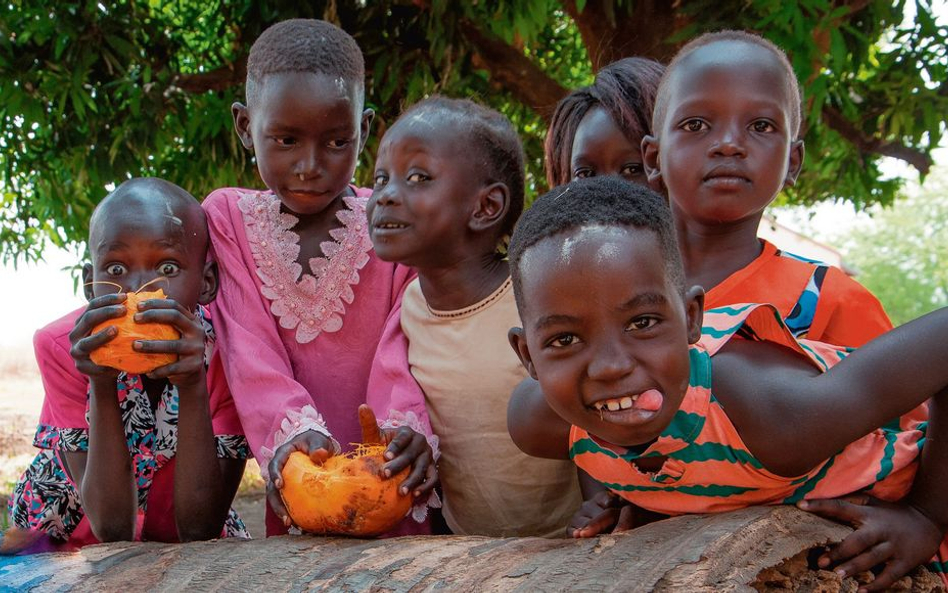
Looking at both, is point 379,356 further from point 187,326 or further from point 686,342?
point 686,342

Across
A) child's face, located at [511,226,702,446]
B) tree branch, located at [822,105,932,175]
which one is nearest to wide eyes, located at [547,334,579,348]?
child's face, located at [511,226,702,446]

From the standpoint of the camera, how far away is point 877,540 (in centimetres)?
174

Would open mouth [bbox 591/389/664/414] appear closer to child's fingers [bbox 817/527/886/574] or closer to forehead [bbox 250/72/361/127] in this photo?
child's fingers [bbox 817/527/886/574]

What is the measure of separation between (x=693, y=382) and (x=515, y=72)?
3843 mm

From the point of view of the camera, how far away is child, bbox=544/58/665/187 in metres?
2.62

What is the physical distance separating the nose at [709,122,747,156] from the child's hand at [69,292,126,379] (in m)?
1.41

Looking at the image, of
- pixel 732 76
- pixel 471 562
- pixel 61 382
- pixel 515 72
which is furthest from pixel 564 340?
pixel 515 72

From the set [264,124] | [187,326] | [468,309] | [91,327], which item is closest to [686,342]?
[468,309]

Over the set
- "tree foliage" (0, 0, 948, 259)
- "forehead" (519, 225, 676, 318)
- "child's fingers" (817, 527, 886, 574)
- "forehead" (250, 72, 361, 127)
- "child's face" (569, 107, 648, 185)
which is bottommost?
"child's fingers" (817, 527, 886, 574)

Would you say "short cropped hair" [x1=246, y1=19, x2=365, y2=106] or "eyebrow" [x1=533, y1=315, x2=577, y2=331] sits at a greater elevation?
"short cropped hair" [x1=246, y1=19, x2=365, y2=106]

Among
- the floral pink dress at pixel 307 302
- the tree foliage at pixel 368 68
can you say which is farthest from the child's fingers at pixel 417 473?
the tree foliage at pixel 368 68

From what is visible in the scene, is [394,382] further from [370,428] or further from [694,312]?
[694,312]

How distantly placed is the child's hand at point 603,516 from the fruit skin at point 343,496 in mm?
421

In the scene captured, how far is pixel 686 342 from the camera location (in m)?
1.61
